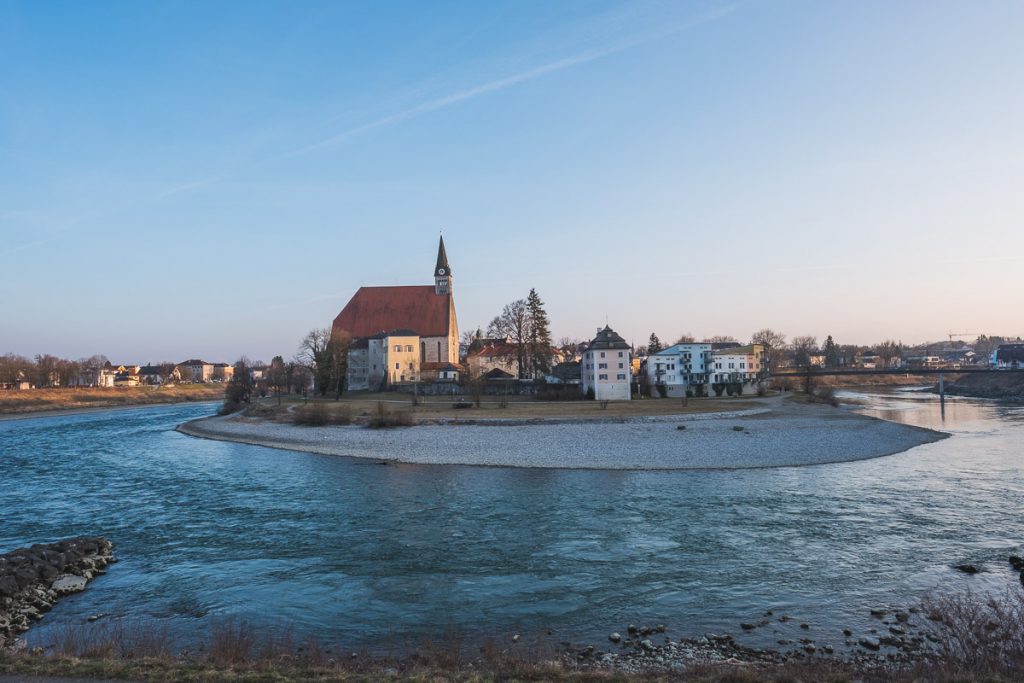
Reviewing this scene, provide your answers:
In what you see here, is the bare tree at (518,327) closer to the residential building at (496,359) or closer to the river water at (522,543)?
the residential building at (496,359)

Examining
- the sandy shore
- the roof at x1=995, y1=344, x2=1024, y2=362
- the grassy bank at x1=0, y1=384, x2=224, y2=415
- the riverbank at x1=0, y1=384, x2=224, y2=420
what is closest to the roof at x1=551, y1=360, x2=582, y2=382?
the sandy shore

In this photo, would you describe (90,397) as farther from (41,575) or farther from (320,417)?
(41,575)

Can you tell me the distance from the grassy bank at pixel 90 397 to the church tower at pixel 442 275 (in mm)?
52377

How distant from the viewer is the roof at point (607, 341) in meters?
64.6

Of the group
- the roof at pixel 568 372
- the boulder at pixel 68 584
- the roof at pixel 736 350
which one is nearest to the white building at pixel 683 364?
the roof at pixel 736 350

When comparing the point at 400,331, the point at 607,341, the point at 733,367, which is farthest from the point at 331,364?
the point at 733,367

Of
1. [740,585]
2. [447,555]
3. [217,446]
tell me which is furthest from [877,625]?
[217,446]

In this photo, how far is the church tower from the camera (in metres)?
87.8

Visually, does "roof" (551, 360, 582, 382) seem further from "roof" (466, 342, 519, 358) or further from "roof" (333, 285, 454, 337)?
"roof" (333, 285, 454, 337)

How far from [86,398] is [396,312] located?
52061 mm

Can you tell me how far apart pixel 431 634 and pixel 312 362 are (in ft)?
235

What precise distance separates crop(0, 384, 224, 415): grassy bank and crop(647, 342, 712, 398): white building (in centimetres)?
7899

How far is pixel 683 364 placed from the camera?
266ft

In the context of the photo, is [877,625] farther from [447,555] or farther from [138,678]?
[138,678]
